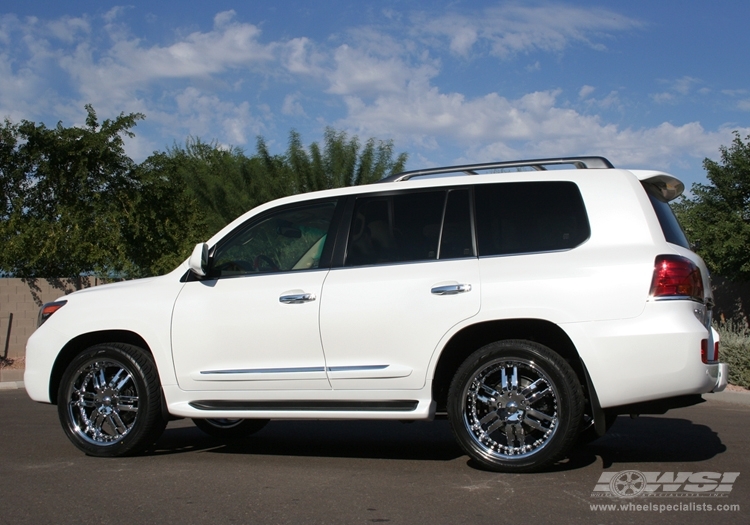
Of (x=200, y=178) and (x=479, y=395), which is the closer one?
(x=479, y=395)

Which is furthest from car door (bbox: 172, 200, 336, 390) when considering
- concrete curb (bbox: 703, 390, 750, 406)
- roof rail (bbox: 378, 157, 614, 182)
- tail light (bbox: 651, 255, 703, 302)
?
concrete curb (bbox: 703, 390, 750, 406)

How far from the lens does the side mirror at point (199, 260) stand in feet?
20.7

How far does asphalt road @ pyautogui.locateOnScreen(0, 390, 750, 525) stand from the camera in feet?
15.1

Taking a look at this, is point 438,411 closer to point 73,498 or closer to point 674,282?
point 674,282

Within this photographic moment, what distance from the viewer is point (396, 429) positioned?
313 inches

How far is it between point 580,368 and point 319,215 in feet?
7.36

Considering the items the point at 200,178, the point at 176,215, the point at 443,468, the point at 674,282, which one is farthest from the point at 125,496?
the point at 200,178

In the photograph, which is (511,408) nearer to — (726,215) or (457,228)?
(457,228)

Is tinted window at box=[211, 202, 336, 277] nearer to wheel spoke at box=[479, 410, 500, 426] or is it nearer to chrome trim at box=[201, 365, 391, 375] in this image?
chrome trim at box=[201, 365, 391, 375]

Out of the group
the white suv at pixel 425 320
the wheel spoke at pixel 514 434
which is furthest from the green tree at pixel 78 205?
the wheel spoke at pixel 514 434

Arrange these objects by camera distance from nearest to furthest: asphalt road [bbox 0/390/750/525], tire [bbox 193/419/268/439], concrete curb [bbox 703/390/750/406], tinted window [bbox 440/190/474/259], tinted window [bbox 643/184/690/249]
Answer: asphalt road [bbox 0/390/750/525] → tinted window [bbox 643/184/690/249] → tinted window [bbox 440/190/474/259] → tire [bbox 193/419/268/439] → concrete curb [bbox 703/390/750/406]

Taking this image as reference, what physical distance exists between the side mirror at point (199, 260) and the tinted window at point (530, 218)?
208 centimetres

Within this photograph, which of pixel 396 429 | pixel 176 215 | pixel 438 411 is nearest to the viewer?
pixel 438 411

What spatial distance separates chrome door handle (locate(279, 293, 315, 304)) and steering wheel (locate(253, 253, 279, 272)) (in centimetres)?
38
